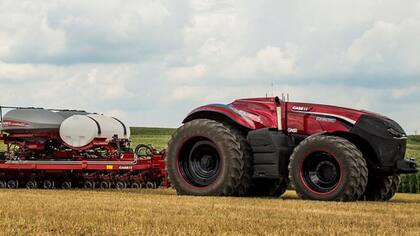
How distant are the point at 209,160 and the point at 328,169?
2.70 meters

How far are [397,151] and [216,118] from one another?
3874mm

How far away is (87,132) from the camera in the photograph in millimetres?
20656

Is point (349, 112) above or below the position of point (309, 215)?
above

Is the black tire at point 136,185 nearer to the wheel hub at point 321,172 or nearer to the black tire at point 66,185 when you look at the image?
the black tire at point 66,185

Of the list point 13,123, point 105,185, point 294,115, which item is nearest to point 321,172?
point 294,115

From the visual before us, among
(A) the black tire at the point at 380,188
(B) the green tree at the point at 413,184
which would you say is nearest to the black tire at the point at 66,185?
(A) the black tire at the point at 380,188

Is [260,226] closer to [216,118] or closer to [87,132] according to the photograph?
[216,118]

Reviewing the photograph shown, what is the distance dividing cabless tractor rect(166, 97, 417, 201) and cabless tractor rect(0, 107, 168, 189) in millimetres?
3663

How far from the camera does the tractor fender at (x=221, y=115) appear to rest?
15.2 metres

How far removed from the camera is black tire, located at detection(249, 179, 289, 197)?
53.2 feet

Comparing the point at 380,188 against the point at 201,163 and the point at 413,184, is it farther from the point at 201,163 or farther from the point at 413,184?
the point at 413,184

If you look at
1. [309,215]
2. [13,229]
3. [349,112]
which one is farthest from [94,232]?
[349,112]

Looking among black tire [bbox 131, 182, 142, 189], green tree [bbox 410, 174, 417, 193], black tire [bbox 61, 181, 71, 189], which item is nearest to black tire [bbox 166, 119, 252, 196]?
black tire [bbox 131, 182, 142, 189]

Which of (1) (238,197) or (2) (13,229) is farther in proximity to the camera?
(1) (238,197)
